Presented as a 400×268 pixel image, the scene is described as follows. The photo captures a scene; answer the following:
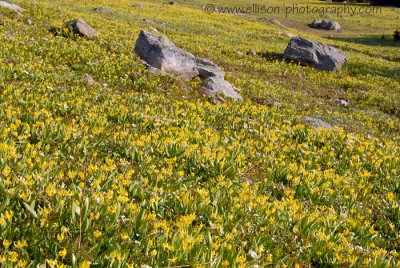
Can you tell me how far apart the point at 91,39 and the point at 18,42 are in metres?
5.08

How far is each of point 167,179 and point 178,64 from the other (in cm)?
1126

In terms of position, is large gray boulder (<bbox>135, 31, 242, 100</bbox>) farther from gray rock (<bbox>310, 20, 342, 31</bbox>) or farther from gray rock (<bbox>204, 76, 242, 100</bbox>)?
gray rock (<bbox>310, 20, 342, 31</bbox>)

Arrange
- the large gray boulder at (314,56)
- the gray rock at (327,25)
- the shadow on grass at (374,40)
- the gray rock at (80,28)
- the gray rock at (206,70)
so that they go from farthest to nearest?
the gray rock at (327,25) < the shadow on grass at (374,40) < the large gray boulder at (314,56) < the gray rock at (80,28) < the gray rock at (206,70)

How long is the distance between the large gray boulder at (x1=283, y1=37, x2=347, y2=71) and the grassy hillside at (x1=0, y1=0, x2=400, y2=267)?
11997 mm

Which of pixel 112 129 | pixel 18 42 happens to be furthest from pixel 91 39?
pixel 112 129

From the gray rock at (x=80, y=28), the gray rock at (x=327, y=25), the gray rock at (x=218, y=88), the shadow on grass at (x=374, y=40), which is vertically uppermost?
the gray rock at (x=80, y=28)

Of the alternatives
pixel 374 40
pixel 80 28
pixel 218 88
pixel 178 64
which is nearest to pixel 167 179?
pixel 218 88

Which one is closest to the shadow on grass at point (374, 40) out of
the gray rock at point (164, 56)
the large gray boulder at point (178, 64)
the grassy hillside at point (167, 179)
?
the grassy hillside at point (167, 179)

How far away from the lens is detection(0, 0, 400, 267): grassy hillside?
415 centimetres

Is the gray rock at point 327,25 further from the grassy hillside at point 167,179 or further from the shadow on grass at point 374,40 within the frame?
the grassy hillside at point 167,179

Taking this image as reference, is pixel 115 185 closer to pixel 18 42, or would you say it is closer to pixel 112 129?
pixel 112 129

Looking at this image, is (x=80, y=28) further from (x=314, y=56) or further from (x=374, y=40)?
(x=374, y=40)

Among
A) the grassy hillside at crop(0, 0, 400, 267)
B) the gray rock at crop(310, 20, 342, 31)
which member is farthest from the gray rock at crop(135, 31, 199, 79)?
the gray rock at crop(310, 20, 342, 31)

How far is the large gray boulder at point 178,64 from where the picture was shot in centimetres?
1590
